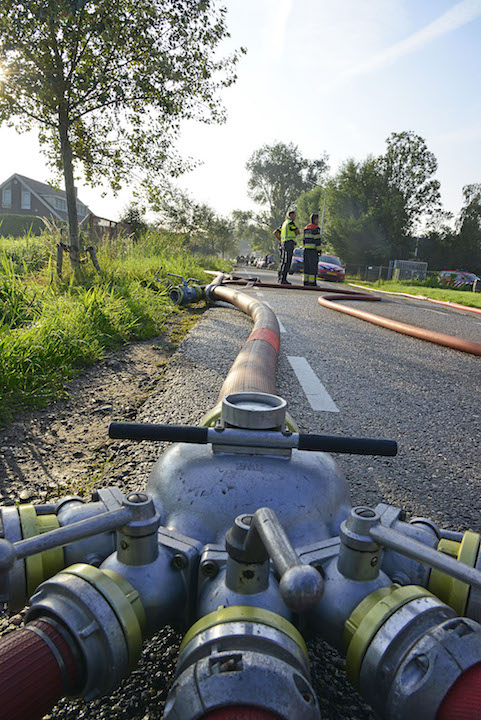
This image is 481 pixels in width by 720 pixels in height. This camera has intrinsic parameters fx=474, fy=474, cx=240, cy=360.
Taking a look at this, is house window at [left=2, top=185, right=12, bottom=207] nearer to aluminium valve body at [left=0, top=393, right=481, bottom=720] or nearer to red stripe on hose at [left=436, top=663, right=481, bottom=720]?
aluminium valve body at [left=0, top=393, right=481, bottom=720]

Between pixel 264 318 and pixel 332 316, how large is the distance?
316 centimetres

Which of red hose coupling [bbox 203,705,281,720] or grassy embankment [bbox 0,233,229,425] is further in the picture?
grassy embankment [bbox 0,233,229,425]

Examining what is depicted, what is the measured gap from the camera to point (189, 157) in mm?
10844

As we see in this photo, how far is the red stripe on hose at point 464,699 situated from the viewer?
644mm

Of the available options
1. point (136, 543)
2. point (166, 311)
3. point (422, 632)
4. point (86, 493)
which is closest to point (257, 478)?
point (136, 543)

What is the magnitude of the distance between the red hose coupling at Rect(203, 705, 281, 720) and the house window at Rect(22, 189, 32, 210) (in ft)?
193

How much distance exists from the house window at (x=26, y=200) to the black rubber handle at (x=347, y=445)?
58341 mm

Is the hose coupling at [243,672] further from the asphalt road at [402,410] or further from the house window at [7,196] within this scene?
the house window at [7,196]

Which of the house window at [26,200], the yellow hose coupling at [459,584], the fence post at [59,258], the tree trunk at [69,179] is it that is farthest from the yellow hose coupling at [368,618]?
the house window at [26,200]

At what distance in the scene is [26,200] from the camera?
51844 mm

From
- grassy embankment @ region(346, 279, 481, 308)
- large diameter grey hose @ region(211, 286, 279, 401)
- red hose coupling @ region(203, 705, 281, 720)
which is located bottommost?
red hose coupling @ region(203, 705, 281, 720)

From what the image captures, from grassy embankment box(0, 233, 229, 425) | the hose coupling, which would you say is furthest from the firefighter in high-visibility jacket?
the hose coupling

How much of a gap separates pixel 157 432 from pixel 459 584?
67cm

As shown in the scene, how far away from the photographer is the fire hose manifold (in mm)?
656
